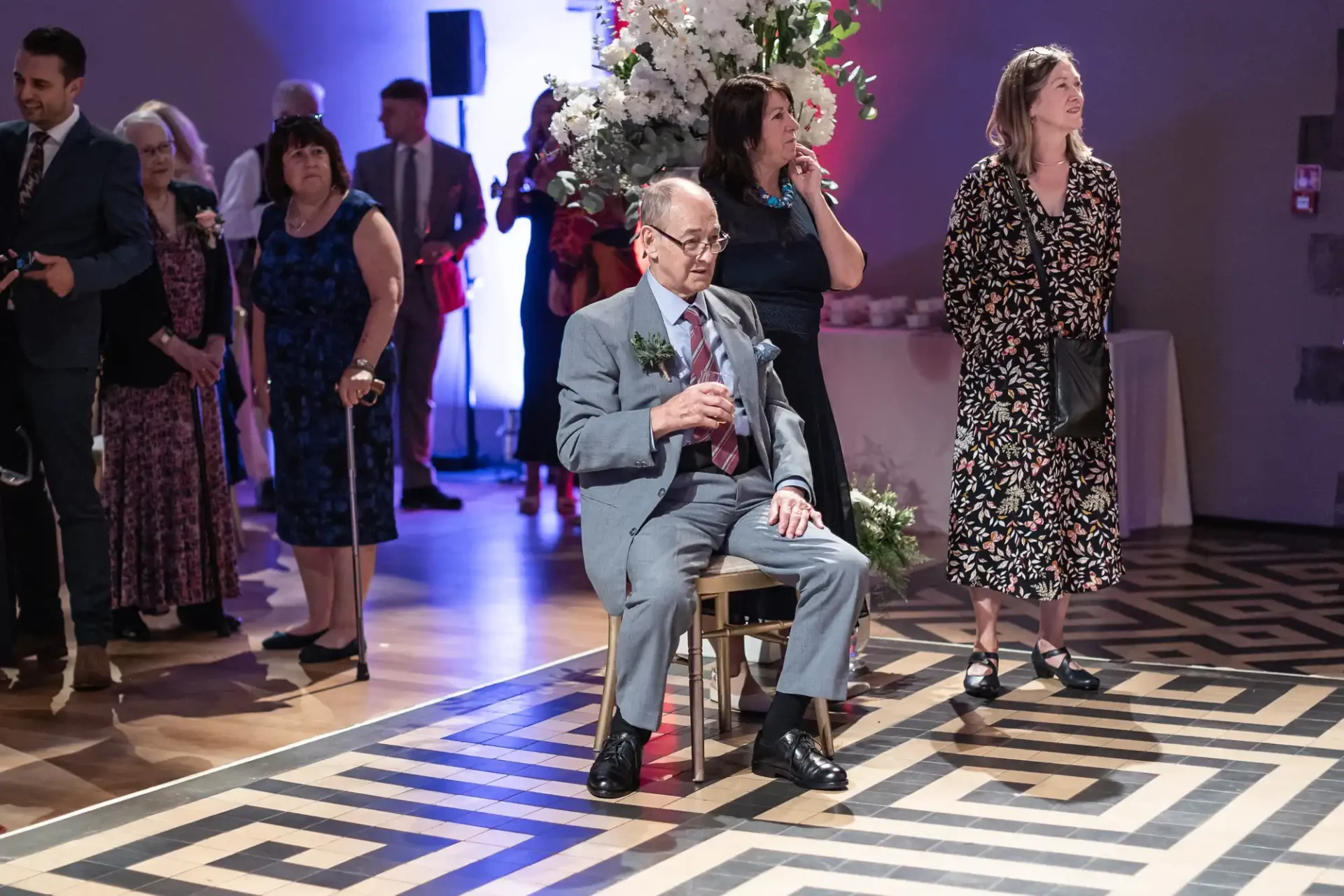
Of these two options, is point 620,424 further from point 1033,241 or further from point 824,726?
point 1033,241

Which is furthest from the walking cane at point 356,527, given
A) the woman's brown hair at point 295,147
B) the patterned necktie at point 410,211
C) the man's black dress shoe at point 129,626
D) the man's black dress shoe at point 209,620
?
the patterned necktie at point 410,211

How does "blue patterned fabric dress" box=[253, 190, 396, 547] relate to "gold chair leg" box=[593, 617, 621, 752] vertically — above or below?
above

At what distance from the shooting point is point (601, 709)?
4.21 meters

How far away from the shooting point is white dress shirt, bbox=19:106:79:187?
4.98m

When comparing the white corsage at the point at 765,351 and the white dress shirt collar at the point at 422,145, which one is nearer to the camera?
the white corsage at the point at 765,351

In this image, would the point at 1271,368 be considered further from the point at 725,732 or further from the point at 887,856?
the point at 887,856

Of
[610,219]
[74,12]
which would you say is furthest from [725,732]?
[74,12]

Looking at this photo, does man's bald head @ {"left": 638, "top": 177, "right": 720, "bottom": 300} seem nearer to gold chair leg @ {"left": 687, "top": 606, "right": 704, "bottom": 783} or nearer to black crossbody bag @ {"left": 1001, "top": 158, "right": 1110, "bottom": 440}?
gold chair leg @ {"left": 687, "top": 606, "right": 704, "bottom": 783}

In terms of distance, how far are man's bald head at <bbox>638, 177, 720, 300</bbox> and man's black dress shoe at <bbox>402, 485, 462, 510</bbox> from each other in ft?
14.7

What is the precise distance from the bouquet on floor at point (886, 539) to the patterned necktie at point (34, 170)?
241cm

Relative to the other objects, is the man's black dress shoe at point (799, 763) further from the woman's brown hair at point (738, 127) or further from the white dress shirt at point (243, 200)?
the white dress shirt at point (243, 200)

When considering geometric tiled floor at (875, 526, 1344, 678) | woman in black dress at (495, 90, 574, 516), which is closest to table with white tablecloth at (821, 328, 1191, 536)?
geometric tiled floor at (875, 526, 1344, 678)

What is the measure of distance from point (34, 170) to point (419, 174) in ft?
11.8

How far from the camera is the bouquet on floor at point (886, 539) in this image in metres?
4.99
